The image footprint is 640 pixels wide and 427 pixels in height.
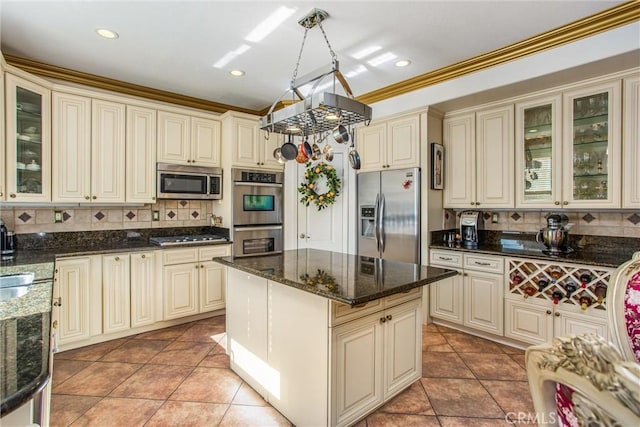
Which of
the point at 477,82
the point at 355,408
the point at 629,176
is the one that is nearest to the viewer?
the point at 355,408

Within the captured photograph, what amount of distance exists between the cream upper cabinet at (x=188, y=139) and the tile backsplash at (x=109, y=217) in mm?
596

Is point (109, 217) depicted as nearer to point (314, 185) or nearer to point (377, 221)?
point (314, 185)

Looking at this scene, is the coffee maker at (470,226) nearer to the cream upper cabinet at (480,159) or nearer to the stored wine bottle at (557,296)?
the cream upper cabinet at (480,159)

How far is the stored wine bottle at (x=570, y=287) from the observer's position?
2.61 meters

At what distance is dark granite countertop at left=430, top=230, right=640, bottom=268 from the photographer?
265 cm

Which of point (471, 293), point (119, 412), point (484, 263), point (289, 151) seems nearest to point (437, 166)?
point (484, 263)

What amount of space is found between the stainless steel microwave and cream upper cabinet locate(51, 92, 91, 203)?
26.8 inches

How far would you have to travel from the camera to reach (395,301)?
6.72 feet

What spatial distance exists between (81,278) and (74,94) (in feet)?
5.78

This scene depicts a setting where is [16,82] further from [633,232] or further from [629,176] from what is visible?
[633,232]

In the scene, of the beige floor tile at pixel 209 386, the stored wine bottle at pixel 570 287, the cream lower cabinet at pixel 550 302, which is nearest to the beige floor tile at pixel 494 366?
the cream lower cabinet at pixel 550 302

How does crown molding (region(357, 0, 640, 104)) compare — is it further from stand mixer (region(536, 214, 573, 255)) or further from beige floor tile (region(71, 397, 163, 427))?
beige floor tile (region(71, 397, 163, 427))

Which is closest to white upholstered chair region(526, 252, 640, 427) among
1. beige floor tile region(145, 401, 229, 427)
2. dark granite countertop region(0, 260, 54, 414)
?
dark granite countertop region(0, 260, 54, 414)

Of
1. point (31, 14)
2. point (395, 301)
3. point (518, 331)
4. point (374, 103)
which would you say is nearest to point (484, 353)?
point (518, 331)
